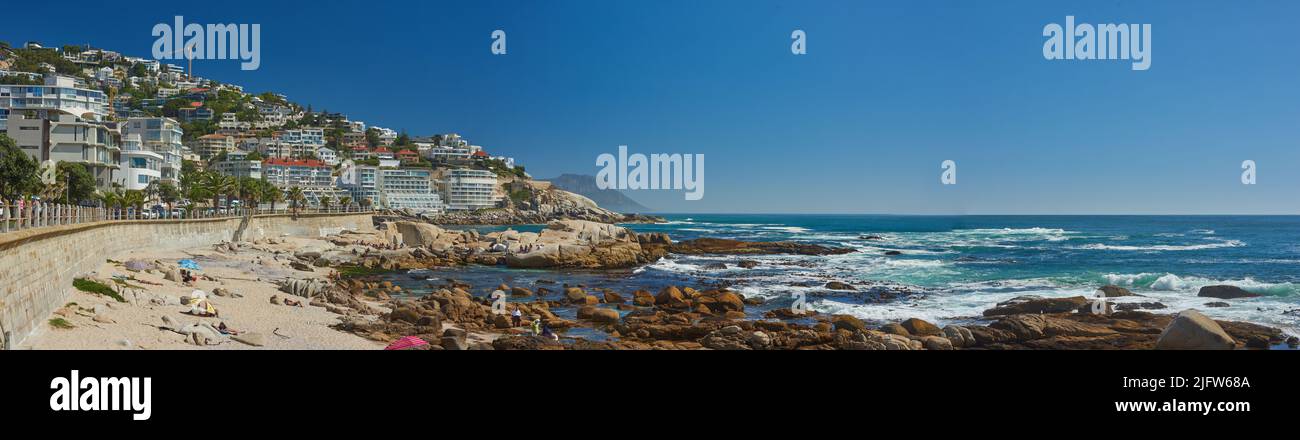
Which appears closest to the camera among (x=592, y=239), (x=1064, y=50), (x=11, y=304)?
(x=11, y=304)

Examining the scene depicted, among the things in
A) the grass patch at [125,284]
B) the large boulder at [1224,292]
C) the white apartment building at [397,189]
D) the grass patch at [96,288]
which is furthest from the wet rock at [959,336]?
the white apartment building at [397,189]

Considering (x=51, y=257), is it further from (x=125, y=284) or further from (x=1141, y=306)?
(x=1141, y=306)

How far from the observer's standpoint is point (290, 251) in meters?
49.1

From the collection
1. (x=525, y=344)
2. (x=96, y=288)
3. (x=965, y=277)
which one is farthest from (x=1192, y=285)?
(x=96, y=288)

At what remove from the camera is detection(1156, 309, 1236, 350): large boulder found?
15.8 meters

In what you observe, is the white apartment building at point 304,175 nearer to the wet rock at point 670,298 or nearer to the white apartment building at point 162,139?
the white apartment building at point 162,139

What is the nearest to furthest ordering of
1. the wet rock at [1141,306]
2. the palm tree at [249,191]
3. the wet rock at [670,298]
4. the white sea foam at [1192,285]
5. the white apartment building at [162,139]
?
the wet rock at [1141,306] < the wet rock at [670,298] < the white sea foam at [1192,285] < the palm tree at [249,191] < the white apartment building at [162,139]

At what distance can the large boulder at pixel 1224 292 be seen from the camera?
2861 centimetres

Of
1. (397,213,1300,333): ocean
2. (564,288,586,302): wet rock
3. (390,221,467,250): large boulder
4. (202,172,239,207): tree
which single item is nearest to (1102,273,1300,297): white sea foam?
(397,213,1300,333): ocean

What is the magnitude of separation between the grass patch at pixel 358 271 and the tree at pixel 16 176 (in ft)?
49.2

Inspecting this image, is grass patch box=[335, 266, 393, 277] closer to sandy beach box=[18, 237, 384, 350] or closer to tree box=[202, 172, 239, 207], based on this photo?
sandy beach box=[18, 237, 384, 350]
